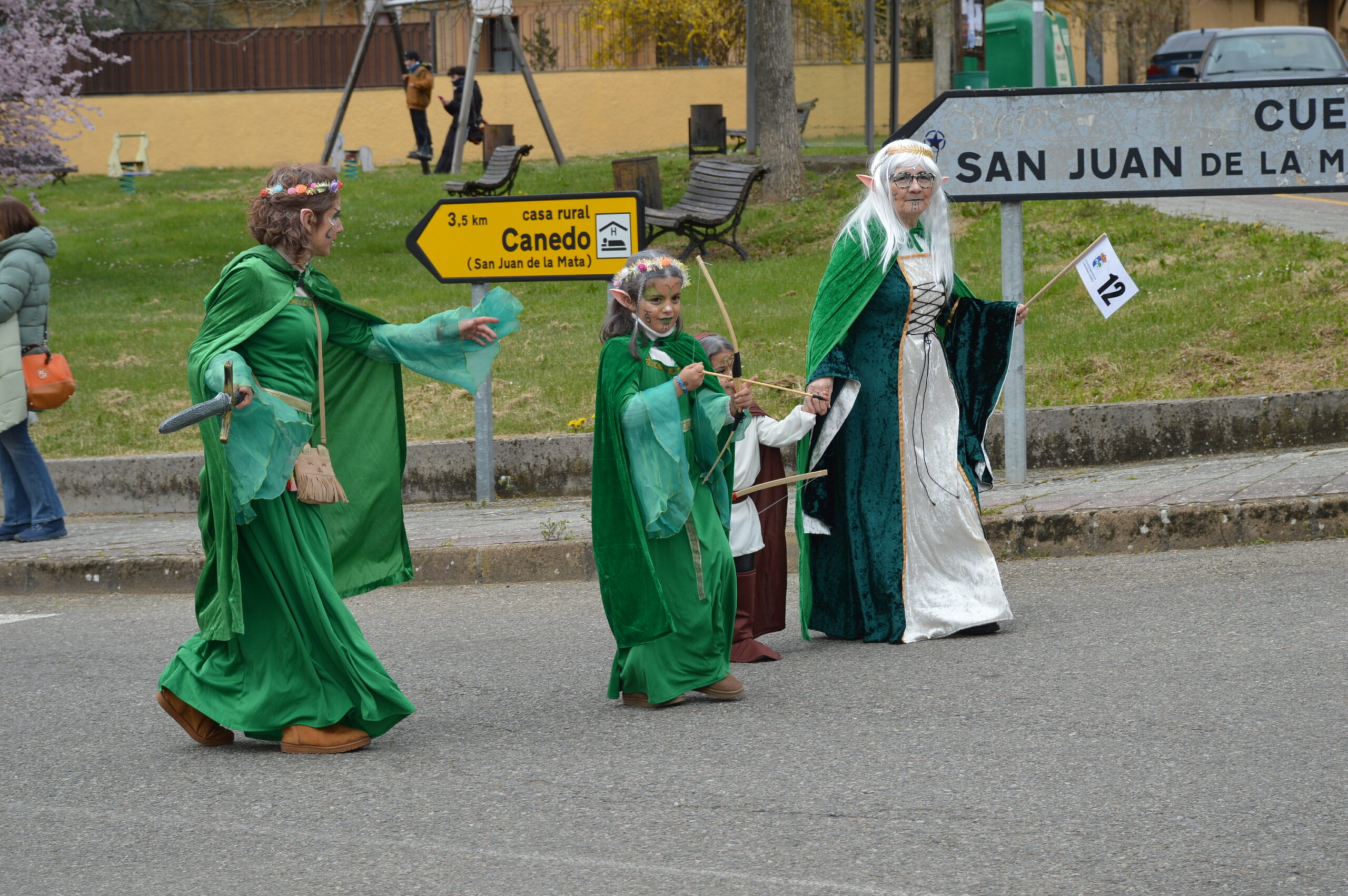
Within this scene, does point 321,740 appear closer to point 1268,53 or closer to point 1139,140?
point 1139,140

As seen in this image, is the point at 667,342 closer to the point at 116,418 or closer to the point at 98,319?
the point at 116,418

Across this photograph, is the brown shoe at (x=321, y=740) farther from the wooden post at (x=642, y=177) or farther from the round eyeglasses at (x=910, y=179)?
the wooden post at (x=642, y=177)

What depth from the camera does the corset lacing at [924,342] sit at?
627 cm

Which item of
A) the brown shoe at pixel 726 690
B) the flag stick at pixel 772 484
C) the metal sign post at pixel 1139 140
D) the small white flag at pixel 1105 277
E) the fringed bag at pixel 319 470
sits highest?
Result: the metal sign post at pixel 1139 140

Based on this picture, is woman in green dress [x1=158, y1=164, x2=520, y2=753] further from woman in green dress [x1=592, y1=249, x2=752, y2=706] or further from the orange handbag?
the orange handbag

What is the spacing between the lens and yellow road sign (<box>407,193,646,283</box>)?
879 centimetres

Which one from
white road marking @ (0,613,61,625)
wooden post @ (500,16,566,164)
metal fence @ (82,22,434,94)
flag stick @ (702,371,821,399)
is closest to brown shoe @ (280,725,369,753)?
flag stick @ (702,371,821,399)

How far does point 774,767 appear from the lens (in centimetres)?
466

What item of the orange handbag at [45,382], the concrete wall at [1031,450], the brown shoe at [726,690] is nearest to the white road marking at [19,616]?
the orange handbag at [45,382]

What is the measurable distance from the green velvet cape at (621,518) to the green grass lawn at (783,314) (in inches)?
168

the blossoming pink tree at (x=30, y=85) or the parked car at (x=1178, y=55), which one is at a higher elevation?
the parked car at (x=1178, y=55)

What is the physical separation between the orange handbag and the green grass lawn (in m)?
1.37

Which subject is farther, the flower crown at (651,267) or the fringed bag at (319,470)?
the flower crown at (651,267)

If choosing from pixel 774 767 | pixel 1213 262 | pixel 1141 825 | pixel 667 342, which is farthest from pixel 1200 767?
pixel 1213 262
